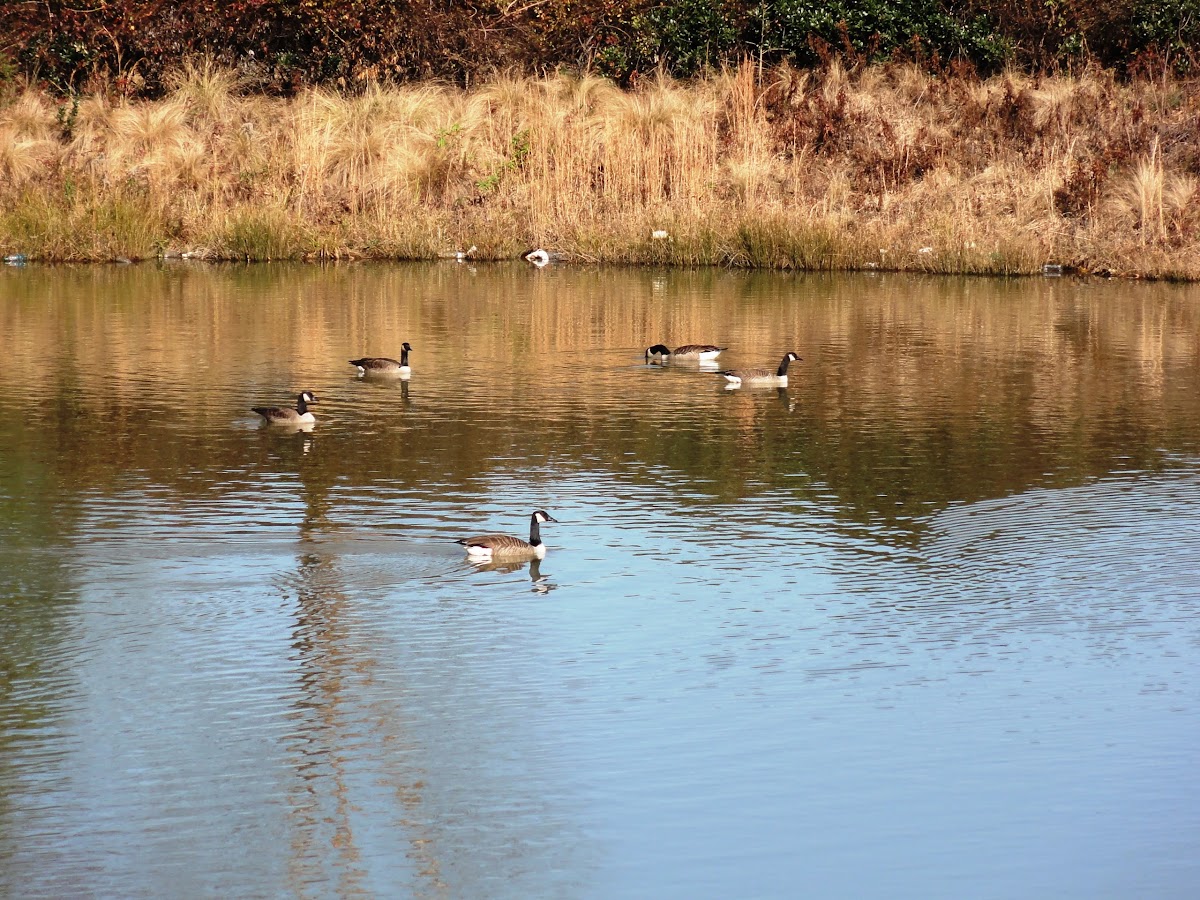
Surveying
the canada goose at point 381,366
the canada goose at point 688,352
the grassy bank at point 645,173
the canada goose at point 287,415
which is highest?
the grassy bank at point 645,173

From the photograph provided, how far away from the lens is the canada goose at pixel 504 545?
1066 cm

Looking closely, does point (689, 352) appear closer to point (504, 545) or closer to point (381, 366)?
point (381, 366)

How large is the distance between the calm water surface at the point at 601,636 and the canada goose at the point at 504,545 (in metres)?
0.13

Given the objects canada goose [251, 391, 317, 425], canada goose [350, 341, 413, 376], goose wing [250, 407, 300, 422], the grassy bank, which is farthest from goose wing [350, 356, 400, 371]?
the grassy bank

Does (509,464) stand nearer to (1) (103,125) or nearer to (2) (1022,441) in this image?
(2) (1022,441)

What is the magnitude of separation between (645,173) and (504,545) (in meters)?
21.9

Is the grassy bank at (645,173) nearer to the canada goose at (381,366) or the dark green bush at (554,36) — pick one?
the dark green bush at (554,36)

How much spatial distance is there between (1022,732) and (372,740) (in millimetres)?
2924

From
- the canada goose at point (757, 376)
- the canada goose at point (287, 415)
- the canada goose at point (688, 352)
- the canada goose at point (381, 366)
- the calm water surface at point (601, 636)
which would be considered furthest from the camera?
the canada goose at point (688, 352)

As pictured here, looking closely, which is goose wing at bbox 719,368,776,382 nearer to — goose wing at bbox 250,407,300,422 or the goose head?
the goose head

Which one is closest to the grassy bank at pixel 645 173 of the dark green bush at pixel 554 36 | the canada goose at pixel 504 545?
the dark green bush at pixel 554 36

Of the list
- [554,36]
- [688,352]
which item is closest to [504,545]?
[688,352]

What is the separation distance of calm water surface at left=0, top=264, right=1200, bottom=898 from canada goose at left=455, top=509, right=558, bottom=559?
13 cm

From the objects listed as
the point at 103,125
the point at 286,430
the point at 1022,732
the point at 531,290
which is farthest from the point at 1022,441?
the point at 103,125
